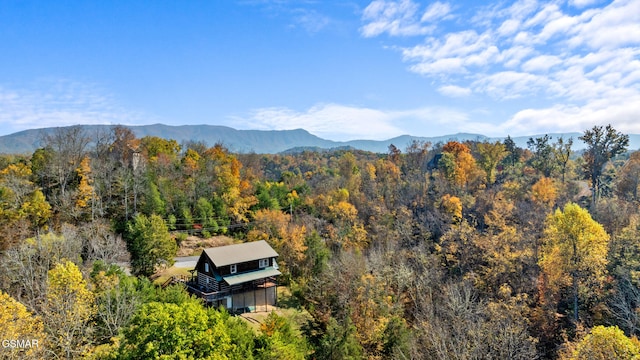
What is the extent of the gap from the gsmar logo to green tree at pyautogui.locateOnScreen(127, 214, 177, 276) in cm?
1894

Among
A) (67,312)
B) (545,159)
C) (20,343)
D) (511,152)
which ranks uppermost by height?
(511,152)

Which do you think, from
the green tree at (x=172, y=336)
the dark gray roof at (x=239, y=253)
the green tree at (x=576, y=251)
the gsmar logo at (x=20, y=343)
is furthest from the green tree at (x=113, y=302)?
the green tree at (x=576, y=251)

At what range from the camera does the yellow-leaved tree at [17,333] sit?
17.5 meters

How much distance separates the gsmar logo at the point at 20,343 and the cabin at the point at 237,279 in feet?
48.9

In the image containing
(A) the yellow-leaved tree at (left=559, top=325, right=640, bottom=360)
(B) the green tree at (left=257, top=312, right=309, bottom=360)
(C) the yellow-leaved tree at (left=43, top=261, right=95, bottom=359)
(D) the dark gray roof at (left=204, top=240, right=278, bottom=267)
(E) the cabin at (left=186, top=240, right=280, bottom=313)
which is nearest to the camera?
(A) the yellow-leaved tree at (left=559, top=325, right=640, bottom=360)

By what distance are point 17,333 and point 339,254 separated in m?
29.9

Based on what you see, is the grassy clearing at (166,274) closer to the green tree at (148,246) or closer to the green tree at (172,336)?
the green tree at (148,246)

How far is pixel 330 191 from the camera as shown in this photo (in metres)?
57.2

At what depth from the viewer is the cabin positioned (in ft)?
112

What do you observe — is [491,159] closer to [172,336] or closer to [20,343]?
[172,336]

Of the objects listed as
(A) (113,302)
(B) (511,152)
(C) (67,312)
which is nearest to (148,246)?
(A) (113,302)

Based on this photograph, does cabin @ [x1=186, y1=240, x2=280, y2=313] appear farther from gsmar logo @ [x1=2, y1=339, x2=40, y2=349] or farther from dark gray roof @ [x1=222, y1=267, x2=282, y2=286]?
gsmar logo @ [x1=2, y1=339, x2=40, y2=349]

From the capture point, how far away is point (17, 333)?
18.1m

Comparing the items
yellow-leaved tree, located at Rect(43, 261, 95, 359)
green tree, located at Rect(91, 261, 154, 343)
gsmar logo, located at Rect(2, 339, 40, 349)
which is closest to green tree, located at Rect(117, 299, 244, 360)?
gsmar logo, located at Rect(2, 339, 40, 349)
